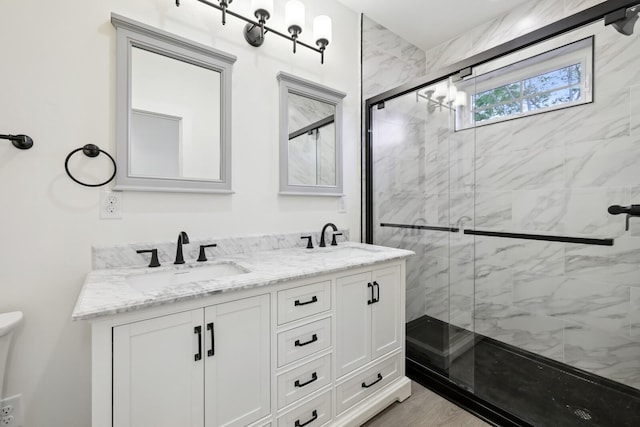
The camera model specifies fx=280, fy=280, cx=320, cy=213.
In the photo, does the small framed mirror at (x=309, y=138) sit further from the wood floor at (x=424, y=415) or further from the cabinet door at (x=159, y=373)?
the wood floor at (x=424, y=415)

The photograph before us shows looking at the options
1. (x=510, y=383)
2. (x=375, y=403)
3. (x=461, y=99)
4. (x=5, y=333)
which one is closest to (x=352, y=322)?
(x=375, y=403)

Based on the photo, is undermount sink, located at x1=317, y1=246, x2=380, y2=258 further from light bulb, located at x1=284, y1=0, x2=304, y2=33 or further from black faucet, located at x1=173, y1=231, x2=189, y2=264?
light bulb, located at x1=284, y1=0, x2=304, y2=33

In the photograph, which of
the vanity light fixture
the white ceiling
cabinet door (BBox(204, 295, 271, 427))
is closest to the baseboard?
cabinet door (BBox(204, 295, 271, 427))

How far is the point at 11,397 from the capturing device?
1138 millimetres

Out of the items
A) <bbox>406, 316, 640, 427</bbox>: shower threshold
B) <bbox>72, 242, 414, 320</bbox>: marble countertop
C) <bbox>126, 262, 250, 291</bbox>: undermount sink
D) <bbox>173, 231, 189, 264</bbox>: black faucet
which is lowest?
<bbox>406, 316, 640, 427</bbox>: shower threshold

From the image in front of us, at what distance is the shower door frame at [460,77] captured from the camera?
1.36 meters

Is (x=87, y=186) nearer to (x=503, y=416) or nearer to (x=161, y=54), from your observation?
(x=161, y=54)

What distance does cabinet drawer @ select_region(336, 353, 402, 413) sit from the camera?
1455 mm

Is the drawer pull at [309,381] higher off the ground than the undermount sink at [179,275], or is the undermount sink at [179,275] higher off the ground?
the undermount sink at [179,275]

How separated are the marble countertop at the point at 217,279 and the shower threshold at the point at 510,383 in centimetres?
90

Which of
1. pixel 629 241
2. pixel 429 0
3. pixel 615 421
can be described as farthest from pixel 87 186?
pixel 629 241

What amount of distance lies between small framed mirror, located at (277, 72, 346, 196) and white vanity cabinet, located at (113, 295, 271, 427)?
0.98 m

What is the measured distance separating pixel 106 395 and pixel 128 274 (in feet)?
1.67

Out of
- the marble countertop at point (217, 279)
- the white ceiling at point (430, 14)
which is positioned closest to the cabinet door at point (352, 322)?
the marble countertop at point (217, 279)
